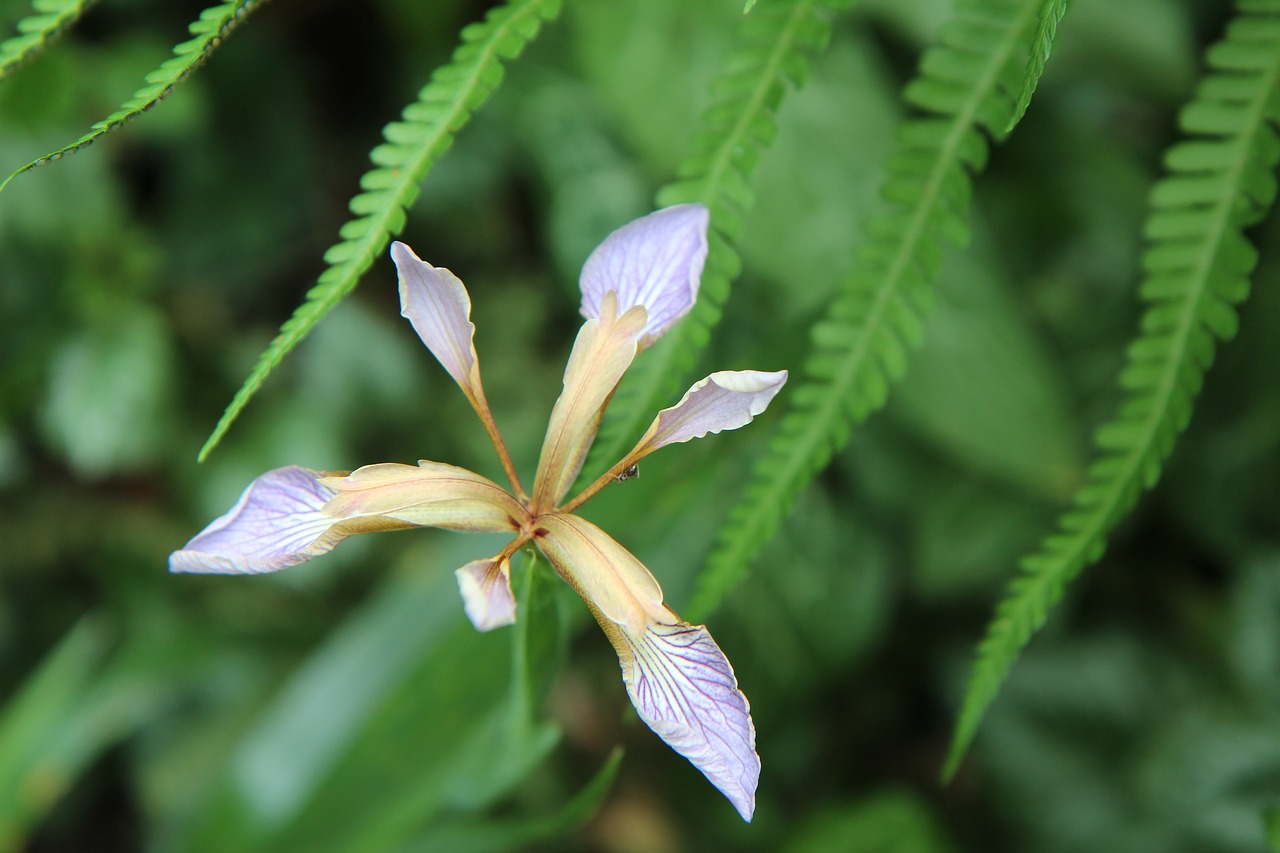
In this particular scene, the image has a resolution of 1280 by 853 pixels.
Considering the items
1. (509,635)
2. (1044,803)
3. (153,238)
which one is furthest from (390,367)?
(1044,803)

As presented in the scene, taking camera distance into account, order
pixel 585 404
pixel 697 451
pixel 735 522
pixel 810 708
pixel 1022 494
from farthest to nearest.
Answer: pixel 810 708
pixel 1022 494
pixel 697 451
pixel 735 522
pixel 585 404

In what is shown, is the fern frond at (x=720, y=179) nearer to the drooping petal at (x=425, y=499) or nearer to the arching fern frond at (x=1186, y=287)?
the drooping petal at (x=425, y=499)

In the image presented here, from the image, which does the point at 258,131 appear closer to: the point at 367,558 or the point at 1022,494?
the point at 367,558

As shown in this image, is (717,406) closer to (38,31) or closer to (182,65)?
(182,65)

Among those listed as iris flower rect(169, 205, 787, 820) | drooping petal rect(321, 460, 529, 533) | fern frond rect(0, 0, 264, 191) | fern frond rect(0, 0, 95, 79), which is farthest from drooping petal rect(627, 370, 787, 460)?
fern frond rect(0, 0, 95, 79)

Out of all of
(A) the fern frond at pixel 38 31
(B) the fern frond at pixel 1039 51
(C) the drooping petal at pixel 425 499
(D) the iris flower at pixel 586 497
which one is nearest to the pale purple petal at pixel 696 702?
(D) the iris flower at pixel 586 497

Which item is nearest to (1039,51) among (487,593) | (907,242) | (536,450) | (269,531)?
(907,242)
